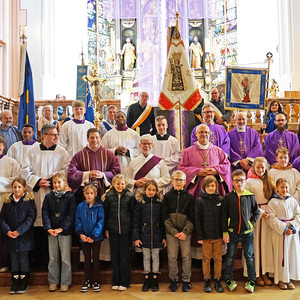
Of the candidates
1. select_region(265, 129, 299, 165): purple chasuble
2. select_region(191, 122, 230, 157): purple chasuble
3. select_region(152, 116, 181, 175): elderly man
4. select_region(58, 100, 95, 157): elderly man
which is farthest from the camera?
select_region(58, 100, 95, 157): elderly man

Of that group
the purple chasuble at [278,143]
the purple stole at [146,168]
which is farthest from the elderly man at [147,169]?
the purple chasuble at [278,143]

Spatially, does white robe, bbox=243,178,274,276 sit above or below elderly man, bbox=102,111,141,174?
below

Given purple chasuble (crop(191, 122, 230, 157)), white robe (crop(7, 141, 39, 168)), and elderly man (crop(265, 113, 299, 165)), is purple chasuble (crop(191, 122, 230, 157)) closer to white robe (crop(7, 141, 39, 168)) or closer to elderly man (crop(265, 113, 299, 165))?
elderly man (crop(265, 113, 299, 165))

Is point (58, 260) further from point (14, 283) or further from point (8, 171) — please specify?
point (8, 171)

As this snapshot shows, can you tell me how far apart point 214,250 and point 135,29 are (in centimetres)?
1568

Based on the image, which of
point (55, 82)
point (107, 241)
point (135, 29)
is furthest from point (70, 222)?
point (135, 29)

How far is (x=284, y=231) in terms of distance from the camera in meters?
5.68

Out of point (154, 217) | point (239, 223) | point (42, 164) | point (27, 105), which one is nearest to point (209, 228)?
point (239, 223)

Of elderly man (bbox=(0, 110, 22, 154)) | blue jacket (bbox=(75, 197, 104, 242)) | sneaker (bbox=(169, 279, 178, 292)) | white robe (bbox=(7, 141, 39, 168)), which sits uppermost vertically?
elderly man (bbox=(0, 110, 22, 154))

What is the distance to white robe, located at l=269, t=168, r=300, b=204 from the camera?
6141mm

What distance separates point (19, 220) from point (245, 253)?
2.77 m

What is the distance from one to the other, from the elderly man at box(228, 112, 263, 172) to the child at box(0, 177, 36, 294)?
307 centimetres

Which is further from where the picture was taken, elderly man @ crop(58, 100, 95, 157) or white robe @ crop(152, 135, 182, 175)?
elderly man @ crop(58, 100, 95, 157)

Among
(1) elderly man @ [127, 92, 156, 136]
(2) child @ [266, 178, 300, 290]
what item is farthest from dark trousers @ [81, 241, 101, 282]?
(1) elderly man @ [127, 92, 156, 136]
